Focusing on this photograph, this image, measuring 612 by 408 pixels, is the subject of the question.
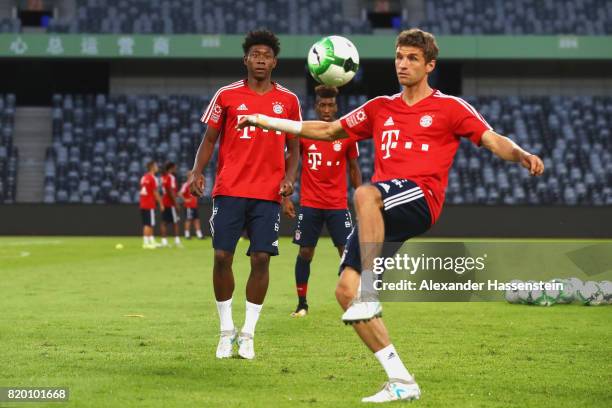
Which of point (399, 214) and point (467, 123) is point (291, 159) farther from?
point (399, 214)

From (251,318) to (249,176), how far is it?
3.63 ft

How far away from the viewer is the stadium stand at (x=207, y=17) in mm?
37812

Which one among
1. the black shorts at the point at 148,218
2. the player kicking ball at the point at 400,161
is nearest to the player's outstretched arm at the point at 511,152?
the player kicking ball at the point at 400,161

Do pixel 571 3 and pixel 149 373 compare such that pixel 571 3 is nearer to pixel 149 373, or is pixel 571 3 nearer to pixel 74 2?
pixel 74 2

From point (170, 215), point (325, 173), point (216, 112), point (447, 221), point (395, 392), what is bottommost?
point (447, 221)

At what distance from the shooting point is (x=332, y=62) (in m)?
7.19

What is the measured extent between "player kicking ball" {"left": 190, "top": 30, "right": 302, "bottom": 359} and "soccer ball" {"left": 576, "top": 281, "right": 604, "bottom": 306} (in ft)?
18.0

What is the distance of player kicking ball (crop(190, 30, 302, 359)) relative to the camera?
784cm

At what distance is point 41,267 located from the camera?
18359mm

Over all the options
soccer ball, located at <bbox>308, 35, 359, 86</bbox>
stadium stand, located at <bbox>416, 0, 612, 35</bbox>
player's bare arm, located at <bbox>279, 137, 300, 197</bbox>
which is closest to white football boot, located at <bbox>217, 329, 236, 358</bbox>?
player's bare arm, located at <bbox>279, 137, 300, 197</bbox>

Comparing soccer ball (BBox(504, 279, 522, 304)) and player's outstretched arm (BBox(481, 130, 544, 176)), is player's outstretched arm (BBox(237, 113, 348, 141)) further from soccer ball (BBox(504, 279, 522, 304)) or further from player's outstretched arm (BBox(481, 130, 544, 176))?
soccer ball (BBox(504, 279, 522, 304))

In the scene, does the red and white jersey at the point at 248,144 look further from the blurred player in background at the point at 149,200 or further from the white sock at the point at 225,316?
the blurred player in background at the point at 149,200

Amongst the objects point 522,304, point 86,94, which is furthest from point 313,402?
point 86,94

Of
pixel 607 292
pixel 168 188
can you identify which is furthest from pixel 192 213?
pixel 607 292
